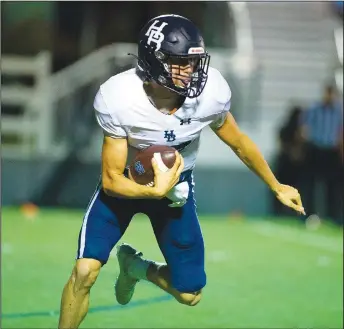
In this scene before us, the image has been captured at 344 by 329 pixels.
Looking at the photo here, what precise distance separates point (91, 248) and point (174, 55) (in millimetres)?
1021

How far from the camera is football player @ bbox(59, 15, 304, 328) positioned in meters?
4.77

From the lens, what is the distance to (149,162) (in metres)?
4.75

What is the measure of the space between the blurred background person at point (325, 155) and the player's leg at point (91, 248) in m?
6.80

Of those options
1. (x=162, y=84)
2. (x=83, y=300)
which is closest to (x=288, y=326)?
(x=83, y=300)

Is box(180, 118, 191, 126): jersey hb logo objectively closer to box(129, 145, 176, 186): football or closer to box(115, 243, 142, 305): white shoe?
box(129, 145, 176, 186): football

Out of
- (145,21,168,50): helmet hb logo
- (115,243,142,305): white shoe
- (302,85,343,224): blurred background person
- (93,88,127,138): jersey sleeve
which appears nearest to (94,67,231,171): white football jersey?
(93,88,127,138): jersey sleeve

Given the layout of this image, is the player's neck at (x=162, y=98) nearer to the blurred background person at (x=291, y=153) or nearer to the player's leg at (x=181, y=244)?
the player's leg at (x=181, y=244)

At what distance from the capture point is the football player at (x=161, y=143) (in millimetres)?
4773

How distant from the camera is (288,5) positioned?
16.6 metres

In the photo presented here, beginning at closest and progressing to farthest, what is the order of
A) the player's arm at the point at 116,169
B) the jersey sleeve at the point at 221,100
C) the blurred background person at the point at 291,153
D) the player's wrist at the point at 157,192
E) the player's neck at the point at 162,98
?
the player's wrist at the point at 157,192, the player's arm at the point at 116,169, the player's neck at the point at 162,98, the jersey sleeve at the point at 221,100, the blurred background person at the point at 291,153

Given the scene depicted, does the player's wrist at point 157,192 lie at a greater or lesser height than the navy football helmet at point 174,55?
lesser

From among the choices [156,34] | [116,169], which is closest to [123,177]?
[116,169]

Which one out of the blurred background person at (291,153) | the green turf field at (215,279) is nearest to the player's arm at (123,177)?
the green turf field at (215,279)

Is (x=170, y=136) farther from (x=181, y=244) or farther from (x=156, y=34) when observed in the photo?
(x=181, y=244)
